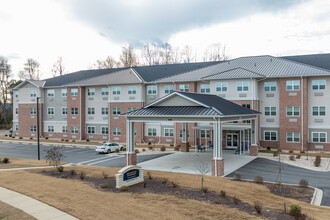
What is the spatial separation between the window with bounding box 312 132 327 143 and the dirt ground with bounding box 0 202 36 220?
102 ft

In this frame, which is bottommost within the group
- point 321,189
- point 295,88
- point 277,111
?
point 321,189

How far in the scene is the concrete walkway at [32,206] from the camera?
1080cm

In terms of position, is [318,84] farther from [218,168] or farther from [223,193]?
[223,193]

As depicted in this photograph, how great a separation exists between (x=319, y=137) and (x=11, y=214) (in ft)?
104

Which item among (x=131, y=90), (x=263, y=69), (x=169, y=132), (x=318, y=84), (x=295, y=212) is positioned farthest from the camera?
(x=131, y=90)

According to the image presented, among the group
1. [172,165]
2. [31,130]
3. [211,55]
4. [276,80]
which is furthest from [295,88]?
[31,130]

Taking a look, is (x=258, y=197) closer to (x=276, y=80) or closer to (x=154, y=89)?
(x=276, y=80)

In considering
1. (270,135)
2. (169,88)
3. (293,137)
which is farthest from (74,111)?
(293,137)

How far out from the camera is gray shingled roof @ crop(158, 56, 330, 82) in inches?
1288

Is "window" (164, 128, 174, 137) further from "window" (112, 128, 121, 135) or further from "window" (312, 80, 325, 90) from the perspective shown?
"window" (312, 80, 325, 90)

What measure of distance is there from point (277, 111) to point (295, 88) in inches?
133

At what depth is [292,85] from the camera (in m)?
33.3

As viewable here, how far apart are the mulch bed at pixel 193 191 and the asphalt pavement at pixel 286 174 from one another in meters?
1.95

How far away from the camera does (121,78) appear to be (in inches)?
1716
